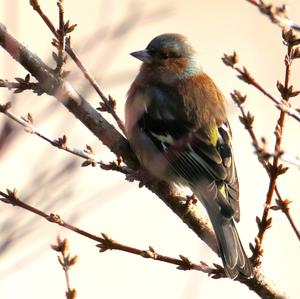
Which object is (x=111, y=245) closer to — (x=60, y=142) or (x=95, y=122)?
(x=60, y=142)

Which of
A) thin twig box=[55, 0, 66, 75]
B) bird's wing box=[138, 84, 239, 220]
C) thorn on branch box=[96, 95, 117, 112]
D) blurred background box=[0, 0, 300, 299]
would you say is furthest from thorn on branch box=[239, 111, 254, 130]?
blurred background box=[0, 0, 300, 299]

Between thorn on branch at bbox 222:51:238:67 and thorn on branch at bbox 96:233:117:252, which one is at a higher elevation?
thorn on branch at bbox 222:51:238:67

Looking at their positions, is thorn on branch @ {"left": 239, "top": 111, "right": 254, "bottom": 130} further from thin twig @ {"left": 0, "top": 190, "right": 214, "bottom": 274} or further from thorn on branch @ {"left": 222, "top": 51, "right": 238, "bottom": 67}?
thin twig @ {"left": 0, "top": 190, "right": 214, "bottom": 274}

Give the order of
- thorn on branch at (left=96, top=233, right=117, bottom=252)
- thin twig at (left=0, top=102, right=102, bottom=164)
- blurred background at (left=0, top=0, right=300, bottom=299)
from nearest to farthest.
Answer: thin twig at (left=0, top=102, right=102, bottom=164) → thorn on branch at (left=96, top=233, right=117, bottom=252) → blurred background at (left=0, top=0, right=300, bottom=299)

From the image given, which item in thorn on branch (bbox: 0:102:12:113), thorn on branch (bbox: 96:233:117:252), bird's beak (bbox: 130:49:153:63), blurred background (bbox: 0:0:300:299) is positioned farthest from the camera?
blurred background (bbox: 0:0:300:299)

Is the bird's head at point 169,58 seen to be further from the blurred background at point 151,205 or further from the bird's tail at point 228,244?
the bird's tail at point 228,244

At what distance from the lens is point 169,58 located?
5.60 m

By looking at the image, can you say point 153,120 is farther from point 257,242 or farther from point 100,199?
point 100,199

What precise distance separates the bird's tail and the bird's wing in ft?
0.40

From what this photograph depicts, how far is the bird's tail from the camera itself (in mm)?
3486

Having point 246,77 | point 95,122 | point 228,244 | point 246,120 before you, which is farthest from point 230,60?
point 228,244

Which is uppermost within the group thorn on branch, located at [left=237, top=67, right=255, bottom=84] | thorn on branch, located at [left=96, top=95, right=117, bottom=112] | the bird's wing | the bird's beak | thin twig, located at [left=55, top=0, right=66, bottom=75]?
the bird's beak

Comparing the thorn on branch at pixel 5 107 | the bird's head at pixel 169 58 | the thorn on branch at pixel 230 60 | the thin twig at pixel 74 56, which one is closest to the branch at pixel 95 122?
the thin twig at pixel 74 56

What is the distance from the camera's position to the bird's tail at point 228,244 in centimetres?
349
